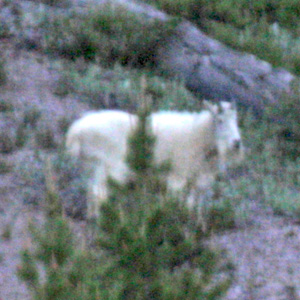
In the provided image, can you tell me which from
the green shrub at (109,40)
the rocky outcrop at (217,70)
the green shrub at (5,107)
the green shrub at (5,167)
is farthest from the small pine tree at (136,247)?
the green shrub at (109,40)

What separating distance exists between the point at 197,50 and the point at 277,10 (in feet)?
14.0

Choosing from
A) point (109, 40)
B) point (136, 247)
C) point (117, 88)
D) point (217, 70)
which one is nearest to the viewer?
point (136, 247)

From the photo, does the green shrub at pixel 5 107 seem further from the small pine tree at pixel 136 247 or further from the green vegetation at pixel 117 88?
the small pine tree at pixel 136 247

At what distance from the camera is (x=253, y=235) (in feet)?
18.3

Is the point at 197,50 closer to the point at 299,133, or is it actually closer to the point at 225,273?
the point at 299,133

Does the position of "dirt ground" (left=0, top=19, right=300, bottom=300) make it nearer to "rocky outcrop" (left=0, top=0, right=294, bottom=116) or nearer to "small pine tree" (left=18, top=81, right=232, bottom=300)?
"small pine tree" (left=18, top=81, right=232, bottom=300)

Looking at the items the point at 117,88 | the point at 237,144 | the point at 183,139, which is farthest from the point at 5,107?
the point at 237,144

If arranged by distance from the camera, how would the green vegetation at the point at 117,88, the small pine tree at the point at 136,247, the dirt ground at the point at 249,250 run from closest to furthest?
the small pine tree at the point at 136,247
the dirt ground at the point at 249,250
the green vegetation at the point at 117,88

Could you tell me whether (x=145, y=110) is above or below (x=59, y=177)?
above

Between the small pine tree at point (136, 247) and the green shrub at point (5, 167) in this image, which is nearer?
the small pine tree at point (136, 247)

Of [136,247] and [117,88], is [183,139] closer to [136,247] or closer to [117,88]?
[117,88]

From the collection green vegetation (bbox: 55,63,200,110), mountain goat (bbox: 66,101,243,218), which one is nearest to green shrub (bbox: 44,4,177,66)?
→ green vegetation (bbox: 55,63,200,110)

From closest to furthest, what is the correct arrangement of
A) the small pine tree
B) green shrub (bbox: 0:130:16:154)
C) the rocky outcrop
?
the small pine tree → green shrub (bbox: 0:130:16:154) → the rocky outcrop

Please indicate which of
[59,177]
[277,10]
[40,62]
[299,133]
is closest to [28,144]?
[59,177]
